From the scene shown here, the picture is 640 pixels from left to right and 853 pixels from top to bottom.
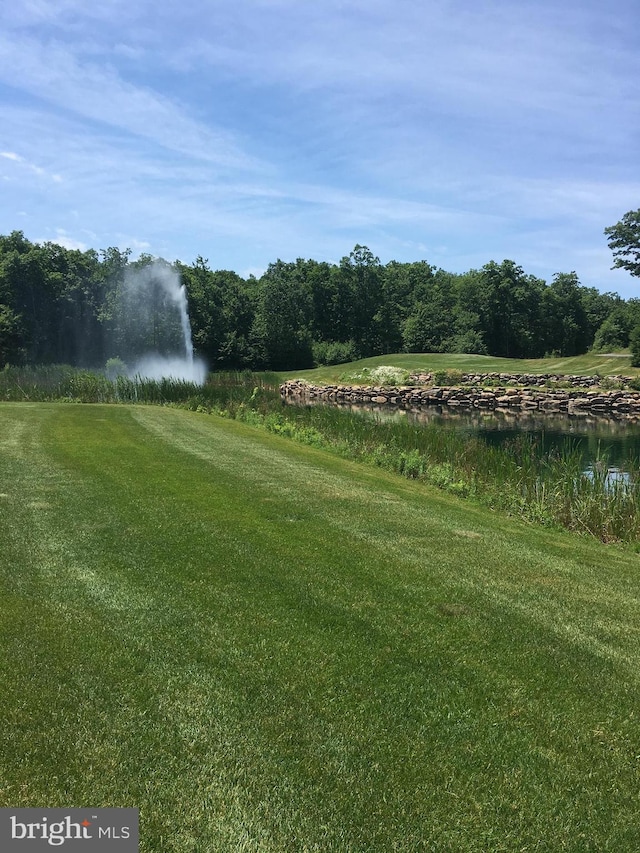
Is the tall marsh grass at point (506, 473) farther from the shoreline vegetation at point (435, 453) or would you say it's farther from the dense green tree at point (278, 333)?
the dense green tree at point (278, 333)

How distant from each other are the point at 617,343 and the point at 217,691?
64454mm

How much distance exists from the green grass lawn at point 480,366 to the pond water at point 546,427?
12082 millimetres

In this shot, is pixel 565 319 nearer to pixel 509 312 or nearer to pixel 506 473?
pixel 509 312

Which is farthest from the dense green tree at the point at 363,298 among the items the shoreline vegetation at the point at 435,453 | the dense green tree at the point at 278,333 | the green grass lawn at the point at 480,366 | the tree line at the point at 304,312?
the shoreline vegetation at the point at 435,453

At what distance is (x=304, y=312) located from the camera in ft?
212

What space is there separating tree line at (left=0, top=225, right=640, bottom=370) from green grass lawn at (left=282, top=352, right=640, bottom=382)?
307cm

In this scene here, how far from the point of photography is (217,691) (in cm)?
330

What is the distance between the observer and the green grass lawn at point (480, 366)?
39.9 metres

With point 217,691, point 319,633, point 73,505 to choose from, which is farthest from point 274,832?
point 73,505

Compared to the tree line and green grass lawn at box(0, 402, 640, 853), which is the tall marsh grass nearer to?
green grass lawn at box(0, 402, 640, 853)

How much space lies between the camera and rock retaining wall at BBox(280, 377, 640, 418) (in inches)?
1117

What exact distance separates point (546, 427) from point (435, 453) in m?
11.2

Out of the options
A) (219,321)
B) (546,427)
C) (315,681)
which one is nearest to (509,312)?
(219,321)

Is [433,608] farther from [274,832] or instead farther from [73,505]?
[73,505]
